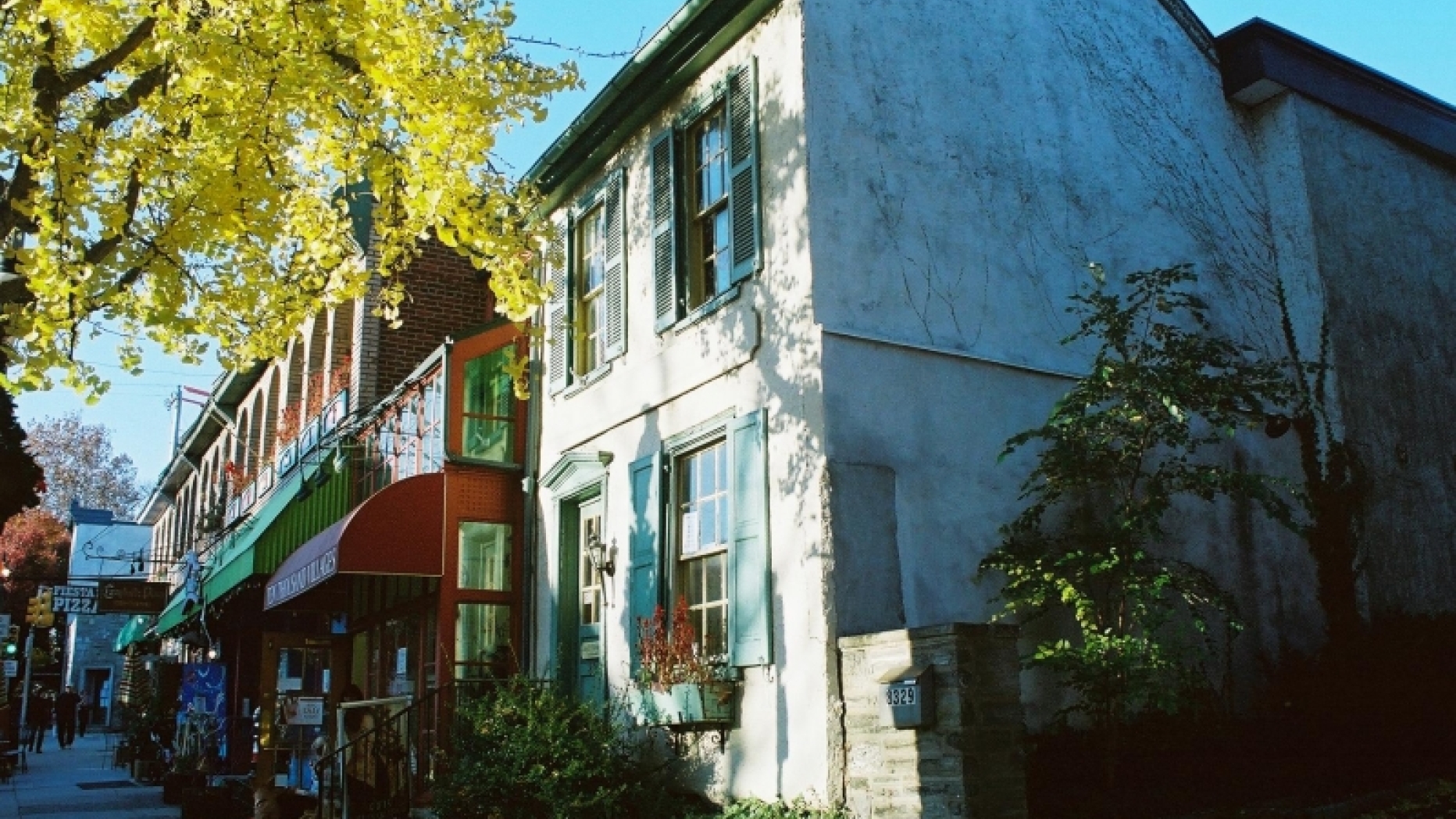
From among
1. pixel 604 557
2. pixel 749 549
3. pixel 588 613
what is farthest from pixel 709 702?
pixel 588 613

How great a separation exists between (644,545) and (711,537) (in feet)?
2.71

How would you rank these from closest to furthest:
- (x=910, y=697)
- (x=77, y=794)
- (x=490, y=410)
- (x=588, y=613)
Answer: (x=910, y=697), (x=588, y=613), (x=490, y=410), (x=77, y=794)

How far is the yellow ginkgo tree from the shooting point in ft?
27.9

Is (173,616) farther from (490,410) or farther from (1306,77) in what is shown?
(1306,77)

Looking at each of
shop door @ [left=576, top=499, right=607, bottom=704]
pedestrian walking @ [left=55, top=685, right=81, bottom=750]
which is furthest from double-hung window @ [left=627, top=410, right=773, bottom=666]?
pedestrian walking @ [left=55, top=685, right=81, bottom=750]

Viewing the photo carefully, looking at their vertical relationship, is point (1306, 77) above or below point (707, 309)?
above

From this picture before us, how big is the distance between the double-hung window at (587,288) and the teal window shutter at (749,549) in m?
2.48

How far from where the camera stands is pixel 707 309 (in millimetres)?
9609

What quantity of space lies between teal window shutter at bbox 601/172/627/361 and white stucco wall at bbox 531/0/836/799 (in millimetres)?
100

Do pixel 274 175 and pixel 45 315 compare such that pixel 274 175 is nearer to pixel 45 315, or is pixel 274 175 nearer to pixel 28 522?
pixel 45 315

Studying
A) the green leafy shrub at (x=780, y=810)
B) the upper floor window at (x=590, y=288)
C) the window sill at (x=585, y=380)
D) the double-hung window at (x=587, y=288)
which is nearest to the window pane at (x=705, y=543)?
the green leafy shrub at (x=780, y=810)

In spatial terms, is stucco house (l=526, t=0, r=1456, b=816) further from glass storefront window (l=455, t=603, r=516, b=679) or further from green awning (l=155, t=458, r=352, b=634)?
green awning (l=155, t=458, r=352, b=634)

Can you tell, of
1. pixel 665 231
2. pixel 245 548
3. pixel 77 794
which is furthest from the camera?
pixel 77 794

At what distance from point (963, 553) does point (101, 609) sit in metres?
19.9
